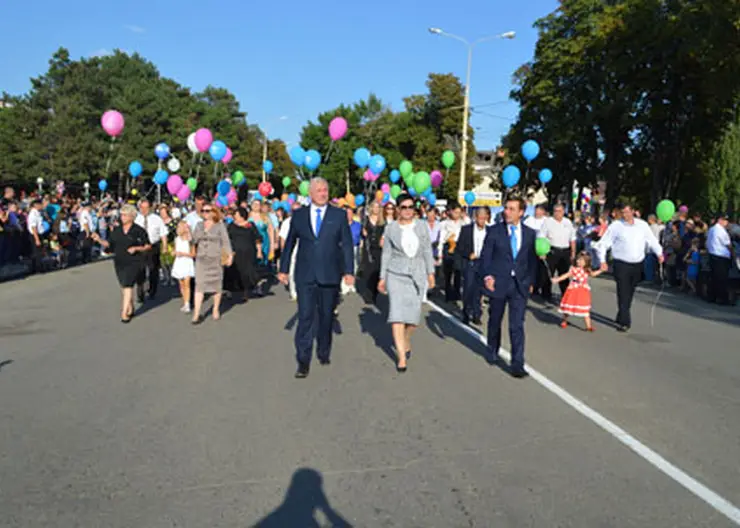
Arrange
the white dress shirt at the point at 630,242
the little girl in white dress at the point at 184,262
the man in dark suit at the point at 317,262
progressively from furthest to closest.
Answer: the little girl in white dress at the point at 184,262 < the white dress shirt at the point at 630,242 < the man in dark suit at the point at 317,262

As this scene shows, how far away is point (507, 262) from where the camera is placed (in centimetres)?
712

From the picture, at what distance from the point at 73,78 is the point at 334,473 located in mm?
56524

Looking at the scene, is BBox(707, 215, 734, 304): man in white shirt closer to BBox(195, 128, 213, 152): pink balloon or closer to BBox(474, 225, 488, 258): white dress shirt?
BBox(474, 225, 488, 258): white dress shirt

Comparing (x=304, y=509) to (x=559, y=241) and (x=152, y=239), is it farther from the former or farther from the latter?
(x=559, y=241)

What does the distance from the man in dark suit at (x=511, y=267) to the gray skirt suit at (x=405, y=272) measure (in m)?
0.65

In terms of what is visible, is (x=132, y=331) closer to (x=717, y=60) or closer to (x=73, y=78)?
(x=717, y=60)

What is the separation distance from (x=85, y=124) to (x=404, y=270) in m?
52.3

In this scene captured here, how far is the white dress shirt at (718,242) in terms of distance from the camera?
544 inches

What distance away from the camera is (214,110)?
74188mm

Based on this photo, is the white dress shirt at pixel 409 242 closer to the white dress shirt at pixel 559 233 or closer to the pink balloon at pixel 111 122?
the white dress shirt at pixel 559 233

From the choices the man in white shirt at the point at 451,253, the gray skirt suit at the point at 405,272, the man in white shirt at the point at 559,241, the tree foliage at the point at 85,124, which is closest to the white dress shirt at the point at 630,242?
the man in white shirt at the point at 559,241

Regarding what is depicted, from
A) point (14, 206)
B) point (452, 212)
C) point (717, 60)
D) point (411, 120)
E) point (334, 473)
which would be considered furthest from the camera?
point (411, 120)

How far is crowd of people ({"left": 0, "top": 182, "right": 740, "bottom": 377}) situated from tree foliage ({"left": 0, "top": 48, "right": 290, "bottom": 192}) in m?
29.7

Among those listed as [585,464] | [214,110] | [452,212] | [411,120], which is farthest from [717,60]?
[214,110]
